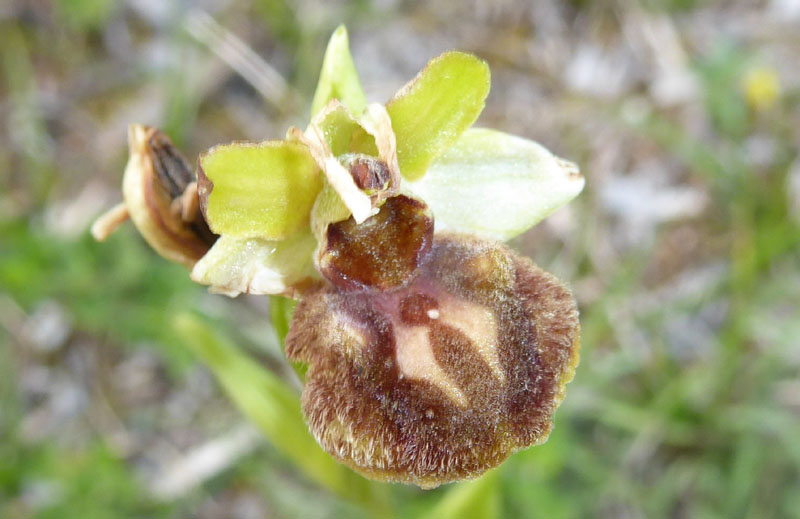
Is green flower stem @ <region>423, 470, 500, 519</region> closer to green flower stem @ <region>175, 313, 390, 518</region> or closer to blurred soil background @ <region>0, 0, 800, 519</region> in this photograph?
green flower stem @ <region>175, 313, 390, 518</region>

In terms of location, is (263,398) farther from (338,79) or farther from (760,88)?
(760,88)

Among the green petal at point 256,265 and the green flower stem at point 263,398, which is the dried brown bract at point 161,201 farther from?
the green flower stem at point 263,398

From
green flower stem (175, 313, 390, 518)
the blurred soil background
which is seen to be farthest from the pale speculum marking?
the blurred soil background

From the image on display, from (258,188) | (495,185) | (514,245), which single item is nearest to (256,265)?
(258,188)

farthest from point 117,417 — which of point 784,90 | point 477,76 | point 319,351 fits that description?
point 784,90

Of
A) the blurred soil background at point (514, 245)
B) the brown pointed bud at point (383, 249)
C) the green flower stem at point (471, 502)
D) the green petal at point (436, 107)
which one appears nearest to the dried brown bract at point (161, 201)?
the brown pointed bud at point (383, 249)
